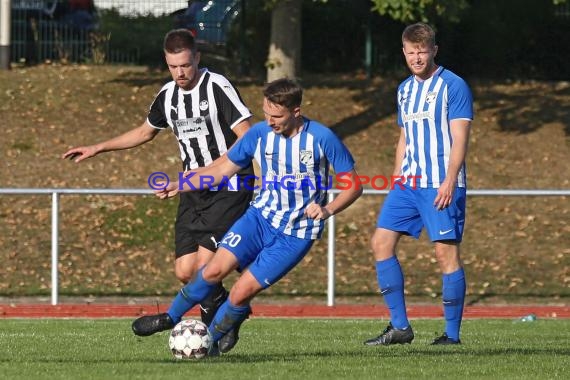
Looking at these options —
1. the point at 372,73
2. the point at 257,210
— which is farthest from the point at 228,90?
the point at 372,73

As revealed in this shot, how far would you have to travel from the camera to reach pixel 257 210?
8.42 metres

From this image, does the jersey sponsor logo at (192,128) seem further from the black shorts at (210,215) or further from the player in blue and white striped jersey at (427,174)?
the player in blue and white striped jersey at (427,174)

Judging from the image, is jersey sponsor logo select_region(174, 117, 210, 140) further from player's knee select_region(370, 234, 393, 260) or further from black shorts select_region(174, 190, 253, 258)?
player's knee select_region(370, 234, 393, 260)

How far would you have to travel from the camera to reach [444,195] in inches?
350

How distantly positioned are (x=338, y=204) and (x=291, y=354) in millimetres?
1225

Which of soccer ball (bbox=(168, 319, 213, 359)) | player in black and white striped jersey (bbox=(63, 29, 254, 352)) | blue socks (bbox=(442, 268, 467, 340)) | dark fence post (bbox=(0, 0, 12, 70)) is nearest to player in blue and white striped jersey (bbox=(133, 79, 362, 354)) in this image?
soccer ball (bbox=(168, 319, 213, 359))

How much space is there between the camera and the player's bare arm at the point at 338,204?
7855mm

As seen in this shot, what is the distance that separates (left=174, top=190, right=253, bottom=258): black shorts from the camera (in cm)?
924

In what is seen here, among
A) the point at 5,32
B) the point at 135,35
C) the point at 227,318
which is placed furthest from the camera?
the point at 135,35

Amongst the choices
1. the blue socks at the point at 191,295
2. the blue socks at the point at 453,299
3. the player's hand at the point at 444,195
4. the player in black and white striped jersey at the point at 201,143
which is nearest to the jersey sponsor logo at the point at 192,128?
the player in black and white striped jersey at the point at 201,143

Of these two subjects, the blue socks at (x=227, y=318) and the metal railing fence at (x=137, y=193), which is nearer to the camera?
the blue socks at (x=227, y=318)

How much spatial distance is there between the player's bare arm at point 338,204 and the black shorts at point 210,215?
45.7 inches

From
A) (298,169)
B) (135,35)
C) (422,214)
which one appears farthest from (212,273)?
(135,35)

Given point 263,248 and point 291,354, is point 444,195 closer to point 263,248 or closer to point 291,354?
point 263,248
